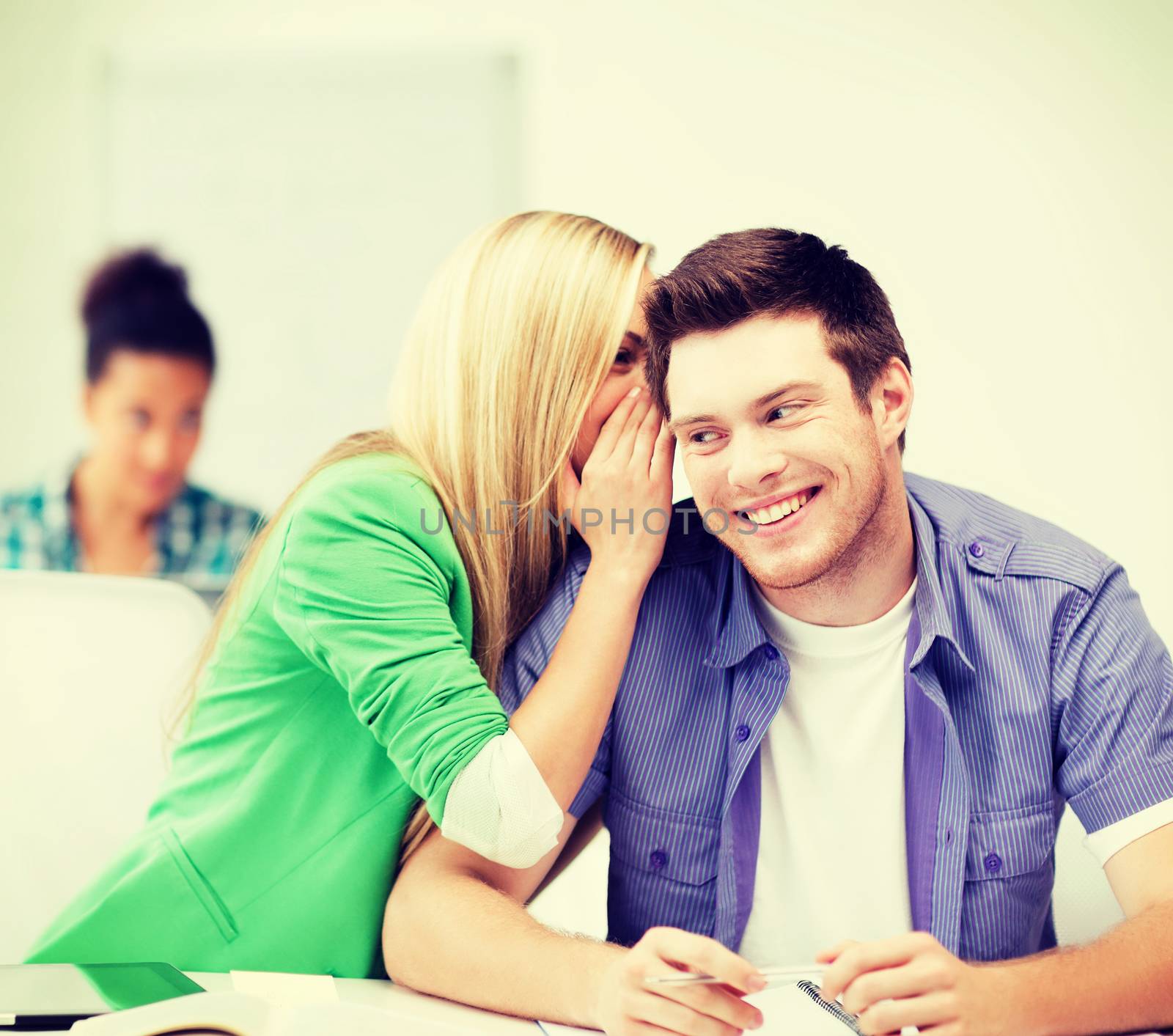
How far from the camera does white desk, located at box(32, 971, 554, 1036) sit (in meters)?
1.10

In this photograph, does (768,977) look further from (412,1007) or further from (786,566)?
(786,566)

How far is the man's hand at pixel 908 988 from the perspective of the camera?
3.29 feet

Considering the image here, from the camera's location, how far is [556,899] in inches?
76.3

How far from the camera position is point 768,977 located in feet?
4.01

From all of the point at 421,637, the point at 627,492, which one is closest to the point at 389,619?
the point at 421,637

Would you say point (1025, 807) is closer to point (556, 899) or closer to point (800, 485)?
point (800, 485)

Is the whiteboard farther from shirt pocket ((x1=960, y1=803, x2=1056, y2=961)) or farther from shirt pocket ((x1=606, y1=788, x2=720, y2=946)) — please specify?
shirt pocket ((x1=960, y1=803, x2=1056, y2=961))

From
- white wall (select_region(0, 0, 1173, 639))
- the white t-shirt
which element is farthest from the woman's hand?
white wall (select_region(0, 0, 1173, 639))

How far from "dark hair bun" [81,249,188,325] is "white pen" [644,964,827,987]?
2.78 m

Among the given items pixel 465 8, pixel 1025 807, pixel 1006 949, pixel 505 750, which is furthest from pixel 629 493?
pixel 465 8

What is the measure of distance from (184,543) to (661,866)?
2176 millimetres

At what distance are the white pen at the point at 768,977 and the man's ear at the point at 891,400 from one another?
662mm

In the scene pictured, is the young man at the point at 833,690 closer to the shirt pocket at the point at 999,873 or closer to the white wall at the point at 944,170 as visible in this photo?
the shirt pocket at the point at 999,873

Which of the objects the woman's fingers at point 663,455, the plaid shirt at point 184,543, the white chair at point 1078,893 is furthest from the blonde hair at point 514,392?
the plaid shirt at point 184,543
